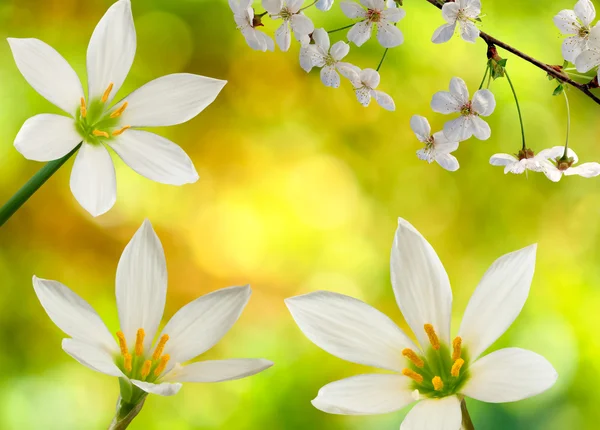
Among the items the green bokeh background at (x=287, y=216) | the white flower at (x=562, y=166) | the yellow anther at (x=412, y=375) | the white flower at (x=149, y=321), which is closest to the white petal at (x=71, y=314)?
the white flower at (x=149, y=321)

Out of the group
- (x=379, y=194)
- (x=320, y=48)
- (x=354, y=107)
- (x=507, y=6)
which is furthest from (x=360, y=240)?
(x=320, y=48)

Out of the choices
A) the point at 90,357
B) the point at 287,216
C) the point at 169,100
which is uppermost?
the point at 287,216

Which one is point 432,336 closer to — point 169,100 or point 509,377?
point 509,377

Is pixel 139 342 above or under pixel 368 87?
under

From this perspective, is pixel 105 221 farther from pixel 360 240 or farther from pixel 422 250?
pixel 422 250

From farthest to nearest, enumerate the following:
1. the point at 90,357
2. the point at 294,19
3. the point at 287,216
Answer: the point at 287,216, the point at 294,19, the point at 90,357

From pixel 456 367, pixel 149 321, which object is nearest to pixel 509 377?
pixel 456 367

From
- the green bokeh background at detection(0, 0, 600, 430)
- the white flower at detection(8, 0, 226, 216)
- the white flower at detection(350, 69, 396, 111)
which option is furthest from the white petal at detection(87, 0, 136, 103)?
the green bokeh background at detection(0, 0, 600, 430)
